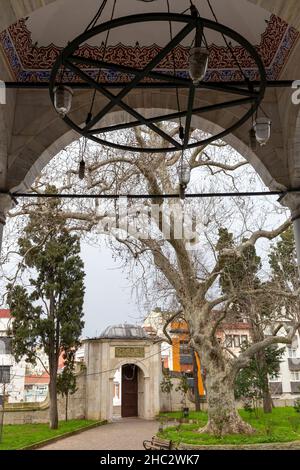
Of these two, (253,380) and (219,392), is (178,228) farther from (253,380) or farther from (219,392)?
(253,380)

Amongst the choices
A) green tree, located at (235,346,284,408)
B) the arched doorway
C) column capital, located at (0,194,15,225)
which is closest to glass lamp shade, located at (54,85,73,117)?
column capital, located at (0,194,15,225)

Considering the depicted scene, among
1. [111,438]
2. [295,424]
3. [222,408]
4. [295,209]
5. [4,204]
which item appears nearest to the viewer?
[4,204]

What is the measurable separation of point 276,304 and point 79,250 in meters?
9.10

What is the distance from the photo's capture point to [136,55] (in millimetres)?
4719

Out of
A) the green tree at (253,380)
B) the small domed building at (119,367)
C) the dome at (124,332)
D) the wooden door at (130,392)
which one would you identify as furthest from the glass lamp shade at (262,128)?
the wooden door at (130,392)

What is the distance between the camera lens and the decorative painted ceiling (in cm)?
441

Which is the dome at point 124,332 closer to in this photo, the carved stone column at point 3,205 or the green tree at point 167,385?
the green tree at point 167,385

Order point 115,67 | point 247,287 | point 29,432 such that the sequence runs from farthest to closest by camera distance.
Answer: point 29,432
point 247,287
point 115,67

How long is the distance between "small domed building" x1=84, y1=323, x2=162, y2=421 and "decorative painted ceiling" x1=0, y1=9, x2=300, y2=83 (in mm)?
15089

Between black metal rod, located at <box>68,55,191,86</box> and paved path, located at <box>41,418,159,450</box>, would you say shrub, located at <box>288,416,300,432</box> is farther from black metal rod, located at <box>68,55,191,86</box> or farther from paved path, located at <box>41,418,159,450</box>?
black metal rod, located at <box>68,55,191,86</box>

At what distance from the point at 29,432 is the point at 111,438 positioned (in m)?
2.93

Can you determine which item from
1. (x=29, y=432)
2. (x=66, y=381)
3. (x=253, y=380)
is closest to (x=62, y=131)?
(x=29, y=432)

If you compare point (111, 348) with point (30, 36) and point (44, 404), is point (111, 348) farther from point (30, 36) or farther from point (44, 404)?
point (30, 36)

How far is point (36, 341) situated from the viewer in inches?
611
